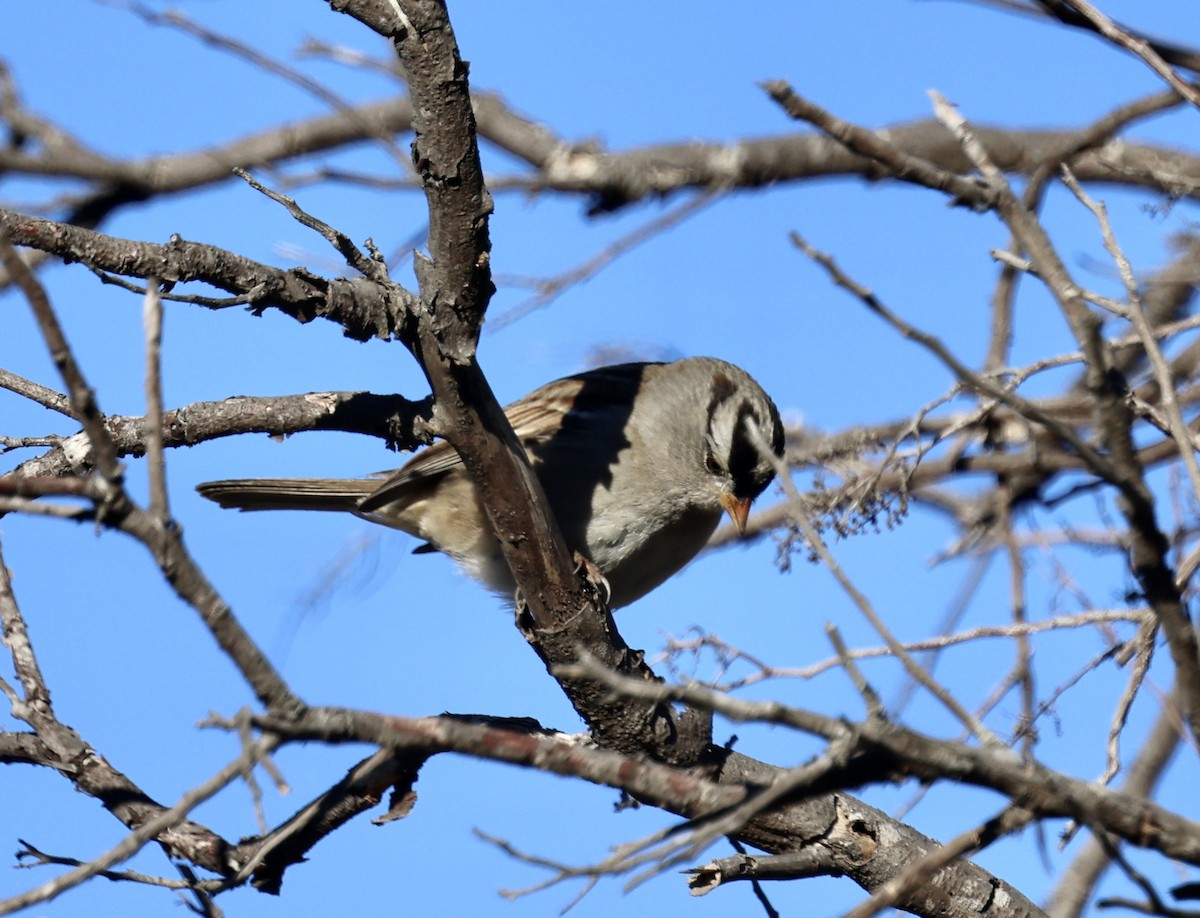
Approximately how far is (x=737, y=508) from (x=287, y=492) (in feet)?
5.77

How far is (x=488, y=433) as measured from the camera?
319 cm

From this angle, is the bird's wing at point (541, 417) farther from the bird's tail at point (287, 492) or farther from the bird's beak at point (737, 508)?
the bird's beak at point (737, 508)

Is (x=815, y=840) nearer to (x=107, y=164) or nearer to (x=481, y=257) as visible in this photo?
(x=481, y=257)

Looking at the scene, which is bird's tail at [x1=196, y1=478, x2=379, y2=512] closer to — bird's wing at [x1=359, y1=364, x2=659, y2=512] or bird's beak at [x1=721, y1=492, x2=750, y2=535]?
bird's wing at [x1=359, y1=364, x2=659, y2=512]

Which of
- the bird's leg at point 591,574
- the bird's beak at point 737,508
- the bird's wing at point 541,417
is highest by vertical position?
the bird's wing at point 541,417

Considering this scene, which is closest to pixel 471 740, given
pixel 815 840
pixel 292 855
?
pixel 292 855

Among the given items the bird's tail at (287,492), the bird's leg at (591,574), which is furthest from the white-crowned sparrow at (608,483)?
the bird's leg at (591,574)

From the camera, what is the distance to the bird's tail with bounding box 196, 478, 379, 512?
204 inches

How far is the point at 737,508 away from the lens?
5074mm

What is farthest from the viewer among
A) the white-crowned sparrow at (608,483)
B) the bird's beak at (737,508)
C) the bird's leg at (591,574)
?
the bird's beak at (737,508)

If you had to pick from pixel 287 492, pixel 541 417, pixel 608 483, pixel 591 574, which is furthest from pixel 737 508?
pixel 287 492

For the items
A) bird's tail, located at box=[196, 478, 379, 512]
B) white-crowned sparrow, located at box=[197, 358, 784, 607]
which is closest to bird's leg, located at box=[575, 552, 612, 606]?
white-crowned sparrow, located at box=[197, 358, 784, 607]

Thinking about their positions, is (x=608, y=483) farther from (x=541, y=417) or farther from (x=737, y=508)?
(x=737, y=508)

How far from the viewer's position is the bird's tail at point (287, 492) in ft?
17.0
